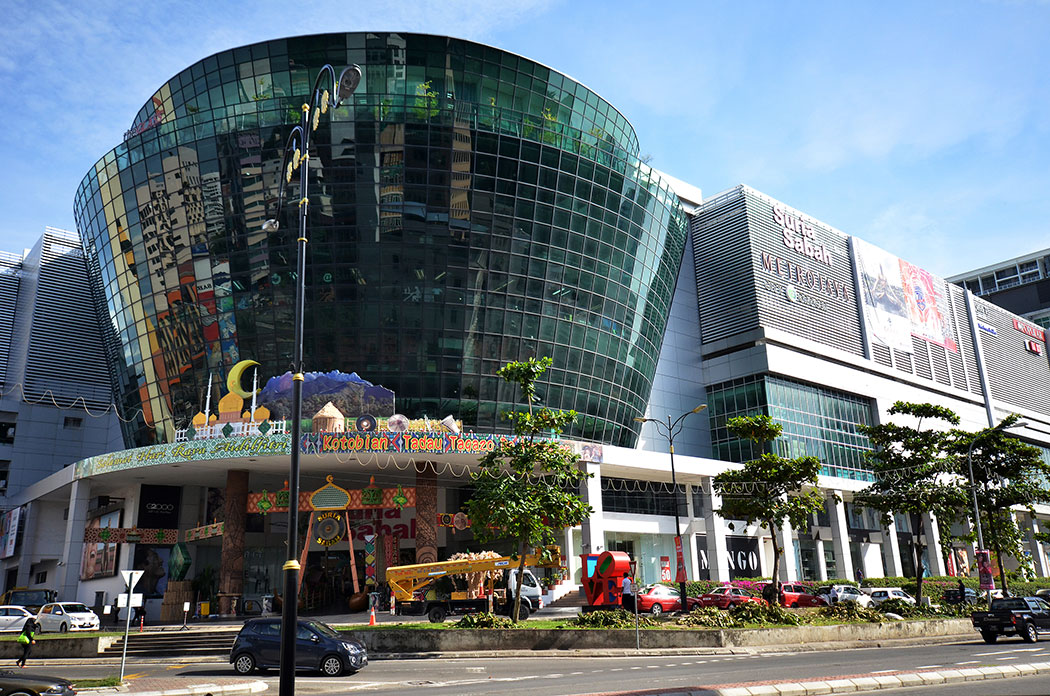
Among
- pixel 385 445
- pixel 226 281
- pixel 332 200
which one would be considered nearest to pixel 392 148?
pixel 332 200

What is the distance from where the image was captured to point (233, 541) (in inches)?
1828

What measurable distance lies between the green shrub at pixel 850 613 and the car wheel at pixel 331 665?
67.5 feet

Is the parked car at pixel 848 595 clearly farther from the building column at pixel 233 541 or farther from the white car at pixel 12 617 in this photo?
the white car at pixel 12 617

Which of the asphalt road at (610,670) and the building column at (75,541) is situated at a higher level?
the building column at (75,541)

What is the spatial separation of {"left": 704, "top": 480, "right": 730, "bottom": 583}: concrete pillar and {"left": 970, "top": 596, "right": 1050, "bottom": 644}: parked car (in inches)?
1011

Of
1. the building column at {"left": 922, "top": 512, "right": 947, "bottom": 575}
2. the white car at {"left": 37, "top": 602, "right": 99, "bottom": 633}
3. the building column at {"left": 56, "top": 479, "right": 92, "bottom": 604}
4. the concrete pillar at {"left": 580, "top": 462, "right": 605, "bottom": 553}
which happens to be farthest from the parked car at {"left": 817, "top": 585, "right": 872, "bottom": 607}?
the building column at {"left": 56, "top": 479, "right": 92, "bottom": 604}

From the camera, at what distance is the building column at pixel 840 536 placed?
213 feet

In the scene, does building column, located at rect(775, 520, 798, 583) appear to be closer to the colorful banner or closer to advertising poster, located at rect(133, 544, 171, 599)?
the colorful banner

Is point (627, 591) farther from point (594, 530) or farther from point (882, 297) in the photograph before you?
point (882, 297)

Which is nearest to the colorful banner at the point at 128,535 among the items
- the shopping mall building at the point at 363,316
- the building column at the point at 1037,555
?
the shopping mall building at the point at 363,316

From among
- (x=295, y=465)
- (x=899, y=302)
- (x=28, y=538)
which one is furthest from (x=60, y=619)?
(x=899, y=302)

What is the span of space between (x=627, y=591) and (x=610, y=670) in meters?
13.5

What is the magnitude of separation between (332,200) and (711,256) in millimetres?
39264

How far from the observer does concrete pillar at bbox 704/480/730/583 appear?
5591 centimetres
